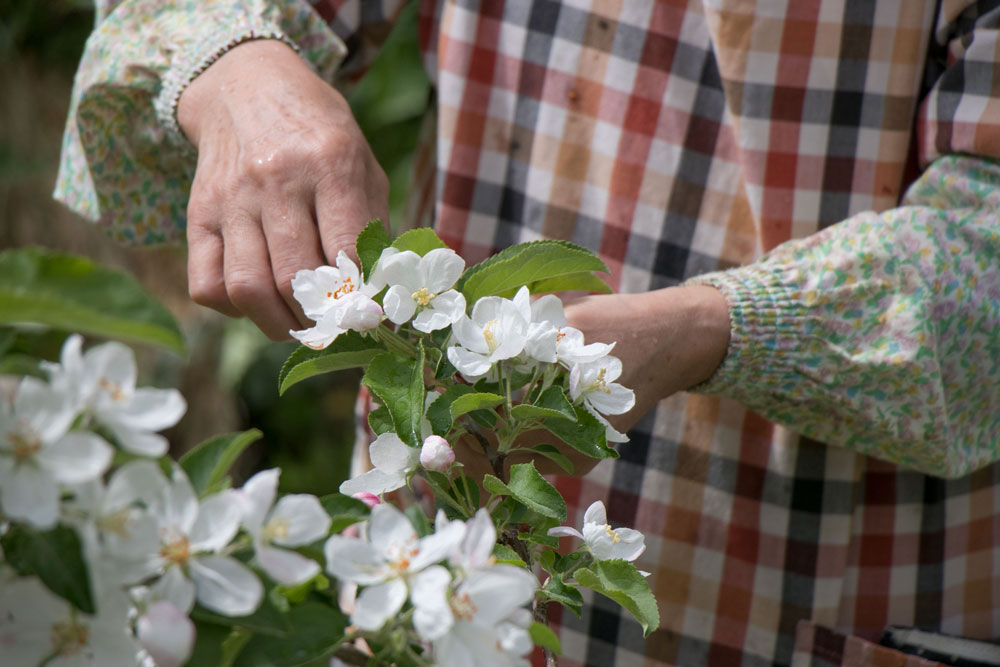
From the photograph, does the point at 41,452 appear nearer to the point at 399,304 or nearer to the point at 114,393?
the point at 114,393

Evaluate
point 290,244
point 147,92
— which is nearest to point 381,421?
point 290,244

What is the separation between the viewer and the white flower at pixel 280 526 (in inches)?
11.8

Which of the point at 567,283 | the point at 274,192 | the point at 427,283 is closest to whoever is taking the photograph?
the point at 427,283

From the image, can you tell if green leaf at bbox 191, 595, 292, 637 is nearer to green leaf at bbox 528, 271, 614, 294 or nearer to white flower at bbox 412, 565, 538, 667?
white flower at bbox 412, 565, 538, 667

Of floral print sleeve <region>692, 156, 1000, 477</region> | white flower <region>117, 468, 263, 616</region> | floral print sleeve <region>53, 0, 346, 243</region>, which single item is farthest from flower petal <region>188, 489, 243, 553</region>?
floral print sleeve <region>53, 0, 346, 243</region>

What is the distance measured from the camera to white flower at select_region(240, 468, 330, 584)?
299mm

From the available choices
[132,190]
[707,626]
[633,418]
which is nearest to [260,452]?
[132,190]

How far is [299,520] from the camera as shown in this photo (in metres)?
0.31

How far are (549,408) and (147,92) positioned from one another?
2.23ft

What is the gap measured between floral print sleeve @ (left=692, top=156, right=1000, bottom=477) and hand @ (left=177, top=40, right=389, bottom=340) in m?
0.34

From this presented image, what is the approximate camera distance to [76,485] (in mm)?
278

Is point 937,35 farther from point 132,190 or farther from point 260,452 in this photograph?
point 260,452

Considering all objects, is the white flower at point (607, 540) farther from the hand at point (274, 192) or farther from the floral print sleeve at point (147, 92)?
the floral print sleeve at point (147, 92)

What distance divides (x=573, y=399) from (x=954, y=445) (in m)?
0.53
